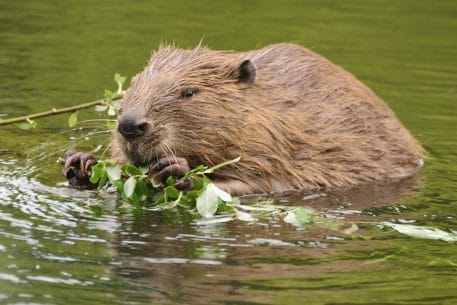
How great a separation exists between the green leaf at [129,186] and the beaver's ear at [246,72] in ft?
3.20

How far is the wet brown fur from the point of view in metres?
6.82

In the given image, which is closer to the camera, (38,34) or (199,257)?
(199,257)

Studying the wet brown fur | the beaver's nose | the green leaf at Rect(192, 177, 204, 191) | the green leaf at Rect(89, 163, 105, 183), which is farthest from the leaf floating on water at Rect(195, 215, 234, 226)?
the green leaf at Rect(89, 163, 105, 183)

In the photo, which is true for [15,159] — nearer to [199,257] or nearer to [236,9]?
[199,257]

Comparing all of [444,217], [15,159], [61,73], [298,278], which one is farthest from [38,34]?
[298,278]

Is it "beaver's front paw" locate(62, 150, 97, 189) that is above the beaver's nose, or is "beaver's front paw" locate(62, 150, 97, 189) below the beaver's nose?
below

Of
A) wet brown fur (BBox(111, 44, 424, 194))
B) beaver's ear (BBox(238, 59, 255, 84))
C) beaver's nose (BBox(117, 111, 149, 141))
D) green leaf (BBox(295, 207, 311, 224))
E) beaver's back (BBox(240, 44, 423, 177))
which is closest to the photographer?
green leaf (BBox(295, 207, 311, 224))

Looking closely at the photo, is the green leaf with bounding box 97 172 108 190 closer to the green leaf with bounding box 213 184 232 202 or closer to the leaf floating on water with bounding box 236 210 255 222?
the green leaf with bounding box 213 184 232 202

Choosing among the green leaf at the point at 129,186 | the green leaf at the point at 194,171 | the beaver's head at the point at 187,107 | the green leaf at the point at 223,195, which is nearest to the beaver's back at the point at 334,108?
the beaver's head at the point at 187,107

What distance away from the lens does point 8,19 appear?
12.2 m

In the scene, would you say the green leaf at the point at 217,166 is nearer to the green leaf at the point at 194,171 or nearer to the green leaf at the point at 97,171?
the green leaf at the point at 194,171

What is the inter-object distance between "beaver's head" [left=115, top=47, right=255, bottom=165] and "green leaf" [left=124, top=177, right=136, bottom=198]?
0.14 meters

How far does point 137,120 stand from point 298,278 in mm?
1518

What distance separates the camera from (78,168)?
22.7 ft
